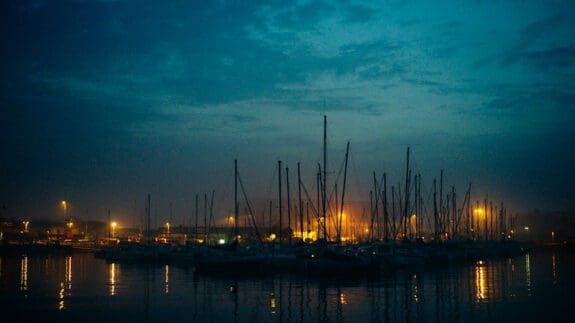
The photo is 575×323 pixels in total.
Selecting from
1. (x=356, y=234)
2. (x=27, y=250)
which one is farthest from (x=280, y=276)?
(x=27, y=250)

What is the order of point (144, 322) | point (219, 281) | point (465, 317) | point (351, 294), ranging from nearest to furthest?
point (144, 322), point (465, 317), point (351, 294), point (219, 281)

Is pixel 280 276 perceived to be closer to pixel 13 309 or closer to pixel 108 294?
pixel 108 294

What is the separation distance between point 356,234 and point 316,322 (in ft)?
345

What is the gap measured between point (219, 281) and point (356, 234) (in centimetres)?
8618

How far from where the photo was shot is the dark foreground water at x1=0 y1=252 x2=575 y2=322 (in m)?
25.5

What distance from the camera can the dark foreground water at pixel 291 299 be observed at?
25484 millimetres

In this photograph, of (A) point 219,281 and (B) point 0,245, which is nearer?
(A) point 219,281

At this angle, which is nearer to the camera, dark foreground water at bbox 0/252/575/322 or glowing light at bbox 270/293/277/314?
dark foreground water at bbox 0/252/575/322

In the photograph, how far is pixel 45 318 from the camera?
969 inches

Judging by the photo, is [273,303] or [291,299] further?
[291,299]

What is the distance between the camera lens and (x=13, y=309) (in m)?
27.5

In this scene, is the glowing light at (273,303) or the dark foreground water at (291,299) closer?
the dark foreground water at (291,299)

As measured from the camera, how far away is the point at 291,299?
1255 inches

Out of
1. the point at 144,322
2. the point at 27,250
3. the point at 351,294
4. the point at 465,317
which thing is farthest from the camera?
the point at 27,250
